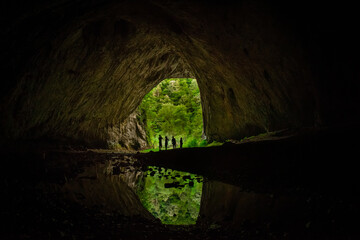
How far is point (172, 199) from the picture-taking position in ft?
17.6

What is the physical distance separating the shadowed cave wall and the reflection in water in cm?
448

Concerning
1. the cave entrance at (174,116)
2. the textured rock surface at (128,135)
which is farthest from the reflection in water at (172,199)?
the cave entrance at (174,116)

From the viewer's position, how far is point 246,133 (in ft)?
43.0

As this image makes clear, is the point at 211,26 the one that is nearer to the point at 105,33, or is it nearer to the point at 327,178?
the point at 105,33

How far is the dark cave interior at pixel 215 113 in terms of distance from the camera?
3453mm

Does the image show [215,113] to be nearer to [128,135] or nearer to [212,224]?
[128,135]

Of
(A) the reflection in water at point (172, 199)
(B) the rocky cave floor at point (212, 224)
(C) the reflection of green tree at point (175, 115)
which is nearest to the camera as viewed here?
(B) the rocky cave floor at point (212, 224)

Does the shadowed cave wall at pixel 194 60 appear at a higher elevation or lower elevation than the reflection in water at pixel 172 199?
higher

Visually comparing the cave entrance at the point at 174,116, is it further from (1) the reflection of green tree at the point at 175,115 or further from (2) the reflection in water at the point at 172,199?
(2) the reflection in water at the point at 172,199

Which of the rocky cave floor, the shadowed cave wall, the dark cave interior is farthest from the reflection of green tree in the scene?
the rocky cave floor

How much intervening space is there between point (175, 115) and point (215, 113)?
15.9m

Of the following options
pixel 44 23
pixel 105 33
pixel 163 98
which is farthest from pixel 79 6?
pixel 163 98

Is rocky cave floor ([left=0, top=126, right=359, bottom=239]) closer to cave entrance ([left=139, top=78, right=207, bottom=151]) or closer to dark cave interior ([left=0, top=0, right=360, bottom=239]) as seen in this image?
dark cave interior ([left=0, top=0, right=360, bottom=239])

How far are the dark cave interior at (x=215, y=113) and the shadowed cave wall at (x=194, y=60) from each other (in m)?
0.05
